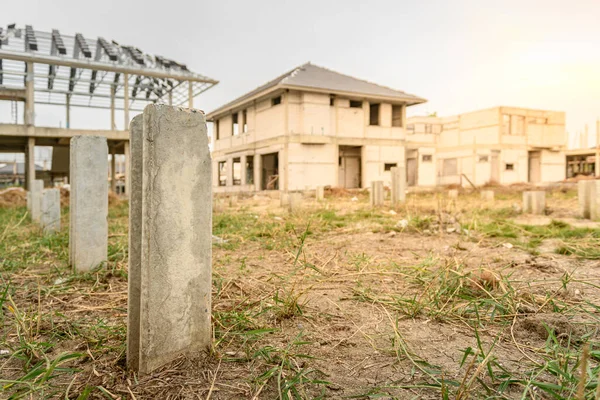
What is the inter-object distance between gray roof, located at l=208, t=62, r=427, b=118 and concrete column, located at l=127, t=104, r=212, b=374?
56.9 ft

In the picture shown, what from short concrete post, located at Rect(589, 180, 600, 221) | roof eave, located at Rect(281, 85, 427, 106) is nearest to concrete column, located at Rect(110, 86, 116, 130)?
roof eave, located at Rect(281, 85, 427, 106)

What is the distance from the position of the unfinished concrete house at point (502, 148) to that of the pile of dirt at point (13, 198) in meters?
22.7

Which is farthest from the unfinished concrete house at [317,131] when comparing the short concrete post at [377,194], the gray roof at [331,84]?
the short concrete post at [377,194]

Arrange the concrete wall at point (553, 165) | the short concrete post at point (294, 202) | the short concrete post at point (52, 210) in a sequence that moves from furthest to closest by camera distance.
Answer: the concrete wall at point (553, 165)
the short concrete post at point (294, 202)
the short concrete post at point (52, 210)

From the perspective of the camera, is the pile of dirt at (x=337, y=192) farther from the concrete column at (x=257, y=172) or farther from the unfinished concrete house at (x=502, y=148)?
the unfinished concrete house at (x=502, y=148)

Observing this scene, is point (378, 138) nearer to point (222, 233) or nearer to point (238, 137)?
point (238, 137)

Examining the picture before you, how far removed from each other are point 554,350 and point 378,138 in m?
20.7

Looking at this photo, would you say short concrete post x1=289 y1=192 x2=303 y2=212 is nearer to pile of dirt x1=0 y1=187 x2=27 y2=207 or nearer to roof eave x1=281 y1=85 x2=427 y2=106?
pile of dirt x1=0 y1=187 x2=27 y2=207

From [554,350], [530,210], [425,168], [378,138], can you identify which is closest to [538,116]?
[425,168]

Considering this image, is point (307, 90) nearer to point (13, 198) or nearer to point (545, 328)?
point (13, 198)

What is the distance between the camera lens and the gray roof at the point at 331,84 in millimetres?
19375

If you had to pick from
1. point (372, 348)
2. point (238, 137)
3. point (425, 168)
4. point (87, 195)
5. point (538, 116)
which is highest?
point (538, 116)

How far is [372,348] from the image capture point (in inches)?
75.2

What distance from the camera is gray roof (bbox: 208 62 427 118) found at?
19375 millimetres
